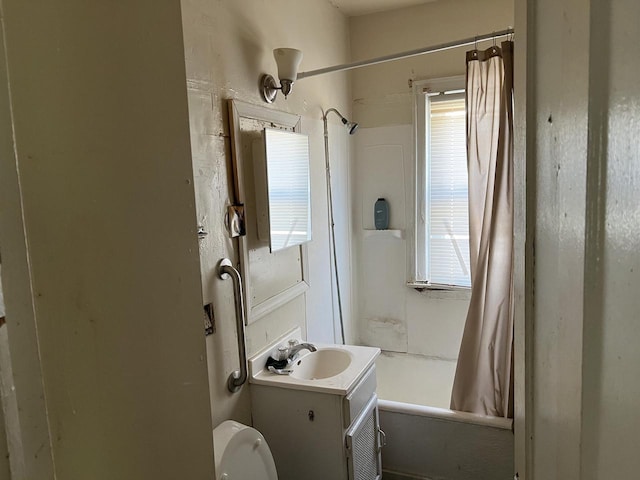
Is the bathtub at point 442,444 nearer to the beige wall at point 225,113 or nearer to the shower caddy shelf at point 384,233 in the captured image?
the beige wall at point 225,113

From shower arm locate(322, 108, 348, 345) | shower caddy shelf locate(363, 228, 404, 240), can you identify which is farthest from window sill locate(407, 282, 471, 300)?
shower arm locate(322, 108, 348, 345)

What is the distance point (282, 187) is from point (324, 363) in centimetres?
90

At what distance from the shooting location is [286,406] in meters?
1.91

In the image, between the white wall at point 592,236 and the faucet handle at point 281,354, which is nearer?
the white wall at point 592,236

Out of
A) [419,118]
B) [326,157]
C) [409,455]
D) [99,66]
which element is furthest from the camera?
[419,118]

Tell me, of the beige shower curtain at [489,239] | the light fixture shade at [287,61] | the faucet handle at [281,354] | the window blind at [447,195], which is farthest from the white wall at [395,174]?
the faucet handle at [281,354]

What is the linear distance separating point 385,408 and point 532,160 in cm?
194

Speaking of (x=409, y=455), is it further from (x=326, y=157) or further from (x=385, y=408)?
(x=326, y=157)

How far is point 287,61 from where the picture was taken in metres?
2.06

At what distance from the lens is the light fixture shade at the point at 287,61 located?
80.4 inches

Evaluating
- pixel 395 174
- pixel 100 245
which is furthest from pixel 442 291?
pixel 100 245

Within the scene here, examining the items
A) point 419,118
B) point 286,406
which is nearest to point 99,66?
point 286,406

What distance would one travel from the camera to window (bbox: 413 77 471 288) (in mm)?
2961

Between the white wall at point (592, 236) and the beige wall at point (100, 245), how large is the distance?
2.13 feet
